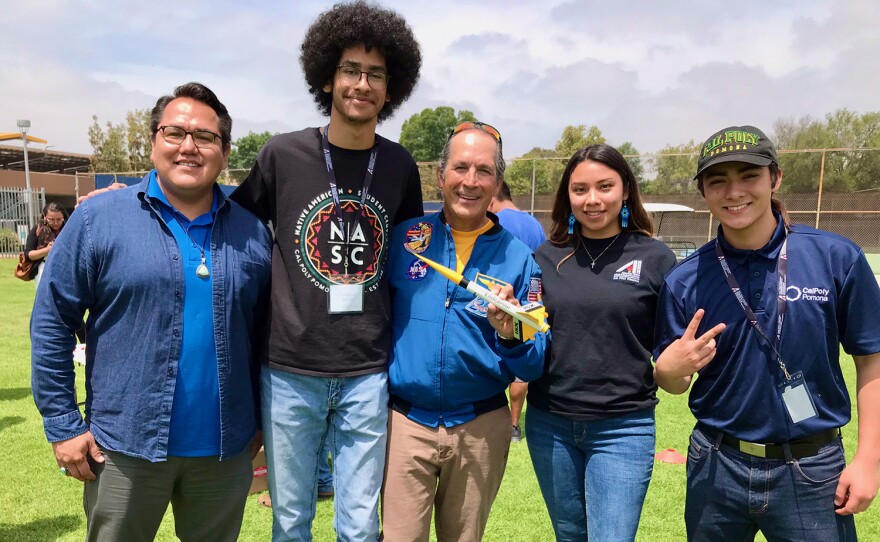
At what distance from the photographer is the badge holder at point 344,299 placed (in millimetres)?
2537

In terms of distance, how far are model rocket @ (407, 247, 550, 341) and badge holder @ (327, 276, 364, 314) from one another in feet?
1.30

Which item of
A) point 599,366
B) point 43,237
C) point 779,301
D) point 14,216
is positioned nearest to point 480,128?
point 599,366

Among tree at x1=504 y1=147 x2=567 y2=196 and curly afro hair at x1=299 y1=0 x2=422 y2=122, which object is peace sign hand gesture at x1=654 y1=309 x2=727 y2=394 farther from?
tree at x1=504 y1=147 x2=567 y2=196

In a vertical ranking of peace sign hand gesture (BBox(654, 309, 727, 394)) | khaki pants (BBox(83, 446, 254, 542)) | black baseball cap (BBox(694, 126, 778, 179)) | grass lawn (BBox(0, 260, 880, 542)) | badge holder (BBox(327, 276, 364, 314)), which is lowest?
grass lawn (BBox(0, 260, 880, 542))

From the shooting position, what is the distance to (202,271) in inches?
93.0

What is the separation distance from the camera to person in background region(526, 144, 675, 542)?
2543mm

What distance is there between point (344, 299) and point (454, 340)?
1.72 feet

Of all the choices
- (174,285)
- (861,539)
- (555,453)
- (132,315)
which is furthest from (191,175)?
(861,539)

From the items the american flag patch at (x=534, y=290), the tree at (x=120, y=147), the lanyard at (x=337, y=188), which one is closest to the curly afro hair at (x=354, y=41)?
the lanyard at (x=337, y=188)

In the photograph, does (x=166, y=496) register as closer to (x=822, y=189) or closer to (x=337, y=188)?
(x=337, y=188)

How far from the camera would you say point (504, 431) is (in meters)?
2.71

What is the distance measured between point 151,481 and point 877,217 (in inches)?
827

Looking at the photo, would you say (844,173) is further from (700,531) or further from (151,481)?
(151,481)

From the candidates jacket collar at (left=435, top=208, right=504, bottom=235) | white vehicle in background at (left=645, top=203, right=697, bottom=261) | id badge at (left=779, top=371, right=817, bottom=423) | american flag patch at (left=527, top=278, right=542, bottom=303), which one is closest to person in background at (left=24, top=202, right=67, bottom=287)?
jacket collar at (left=435, top=208, right=504, bottom=235)
